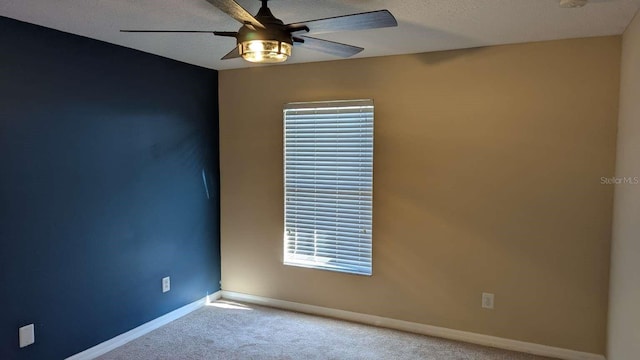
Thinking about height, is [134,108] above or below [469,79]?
below

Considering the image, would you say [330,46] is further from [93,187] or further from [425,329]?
[425,329]

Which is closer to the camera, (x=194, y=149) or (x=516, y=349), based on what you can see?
(x=516, y=349)

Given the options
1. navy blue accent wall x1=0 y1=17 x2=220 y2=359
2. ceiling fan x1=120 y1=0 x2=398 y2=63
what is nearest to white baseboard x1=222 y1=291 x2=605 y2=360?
navy blue accent wall x1=0 y1=17 x2=220 y2=359

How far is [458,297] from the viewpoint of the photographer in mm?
3377

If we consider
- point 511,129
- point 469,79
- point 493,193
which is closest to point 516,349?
point 493,193

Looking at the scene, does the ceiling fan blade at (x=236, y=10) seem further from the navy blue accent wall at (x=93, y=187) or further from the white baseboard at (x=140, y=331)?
the white baseboard at (x=140, y=331)

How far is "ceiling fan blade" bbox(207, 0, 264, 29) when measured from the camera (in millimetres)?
1686

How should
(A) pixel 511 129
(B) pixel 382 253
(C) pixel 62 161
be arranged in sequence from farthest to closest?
1. (B) pixel 382 253
2. (A) pixel 511 129
3. (C) pixel 62 161

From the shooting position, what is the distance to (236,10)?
5.80 feet

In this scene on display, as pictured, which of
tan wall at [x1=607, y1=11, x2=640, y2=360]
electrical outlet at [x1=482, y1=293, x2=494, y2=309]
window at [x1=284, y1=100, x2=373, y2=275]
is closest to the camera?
tan wall at [x1=607, y1=11, x2=640, y2=360]

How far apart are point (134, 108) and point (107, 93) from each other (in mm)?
258

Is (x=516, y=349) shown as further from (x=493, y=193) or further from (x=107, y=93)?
(x=107, y=93)

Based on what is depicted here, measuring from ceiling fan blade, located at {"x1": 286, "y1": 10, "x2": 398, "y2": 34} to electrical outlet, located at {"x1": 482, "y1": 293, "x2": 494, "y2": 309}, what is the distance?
233cm

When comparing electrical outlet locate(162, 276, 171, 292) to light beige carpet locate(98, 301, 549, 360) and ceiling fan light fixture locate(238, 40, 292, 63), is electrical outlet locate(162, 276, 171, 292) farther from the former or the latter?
ceiling fan light fixture locate(238, 40, 292, 63)
